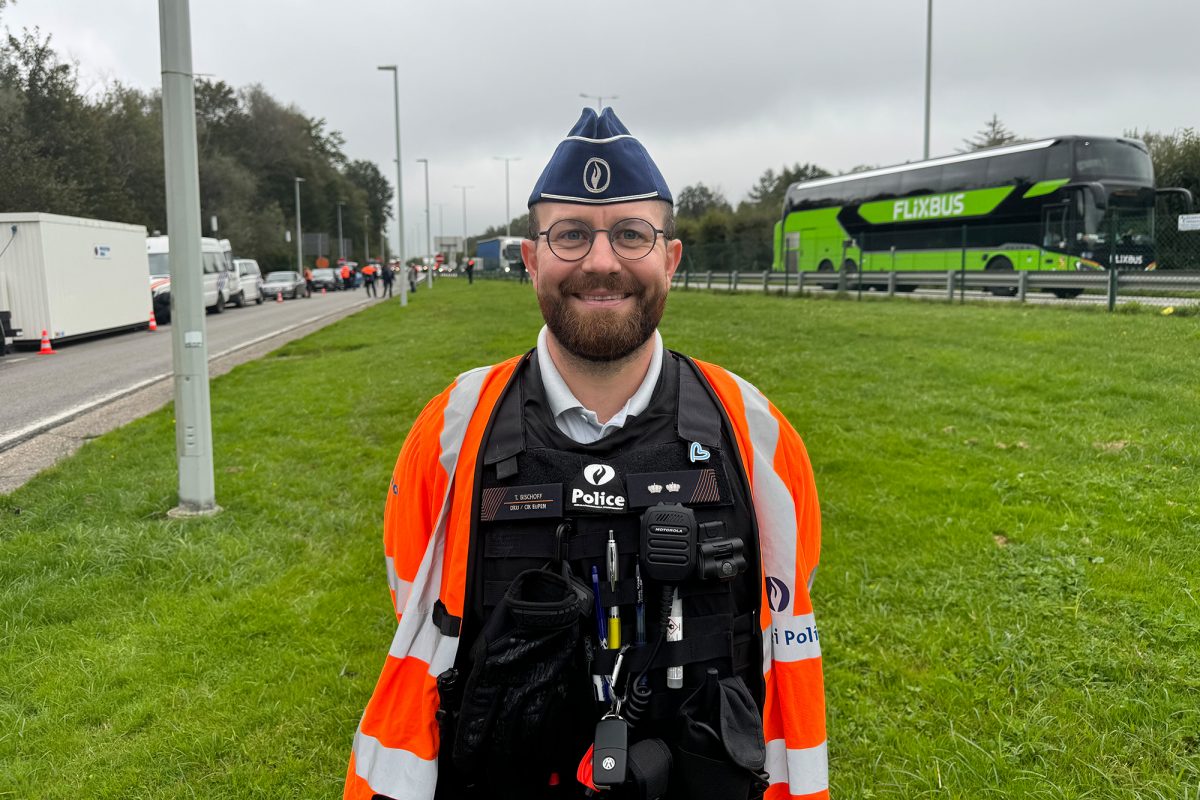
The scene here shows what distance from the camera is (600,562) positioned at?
175cm

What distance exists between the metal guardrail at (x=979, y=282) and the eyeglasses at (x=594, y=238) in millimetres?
6512

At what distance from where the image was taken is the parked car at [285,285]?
42188 mm

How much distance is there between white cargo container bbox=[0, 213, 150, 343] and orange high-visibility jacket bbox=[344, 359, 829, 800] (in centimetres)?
1865

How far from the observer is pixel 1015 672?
133 inches

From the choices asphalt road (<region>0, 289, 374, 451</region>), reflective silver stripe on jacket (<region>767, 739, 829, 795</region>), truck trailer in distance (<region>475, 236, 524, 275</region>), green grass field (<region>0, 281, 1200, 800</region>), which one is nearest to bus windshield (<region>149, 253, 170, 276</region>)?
asphalt road (<region>0, 289, 374, 451</region>)

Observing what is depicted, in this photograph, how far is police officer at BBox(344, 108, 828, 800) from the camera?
1.67 meters

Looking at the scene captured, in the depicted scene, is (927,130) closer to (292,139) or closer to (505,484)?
(505,484)

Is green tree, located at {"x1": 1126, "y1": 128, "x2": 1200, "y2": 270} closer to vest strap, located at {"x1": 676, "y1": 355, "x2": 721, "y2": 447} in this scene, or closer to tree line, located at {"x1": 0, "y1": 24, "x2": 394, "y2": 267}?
vest strap, located at {"x1": 676, "y1": 355, "x2": 721, "y2": 447}

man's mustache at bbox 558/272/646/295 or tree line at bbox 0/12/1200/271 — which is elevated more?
tree line at bbox 0/12/1200/271

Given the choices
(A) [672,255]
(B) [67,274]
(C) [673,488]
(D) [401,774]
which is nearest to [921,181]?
(B) [67,274]

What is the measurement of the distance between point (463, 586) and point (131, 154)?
49.1 metres

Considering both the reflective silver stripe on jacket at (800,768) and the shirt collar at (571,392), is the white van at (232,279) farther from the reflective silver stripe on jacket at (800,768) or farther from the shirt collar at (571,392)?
the reflective silver stripe on jacket at (800,768)

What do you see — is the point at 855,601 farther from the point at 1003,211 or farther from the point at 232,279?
the point at 232,279

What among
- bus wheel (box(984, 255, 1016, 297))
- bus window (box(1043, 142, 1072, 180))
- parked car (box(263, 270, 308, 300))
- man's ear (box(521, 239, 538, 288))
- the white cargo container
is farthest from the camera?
parked car (box(263, 270, 308, 300))
